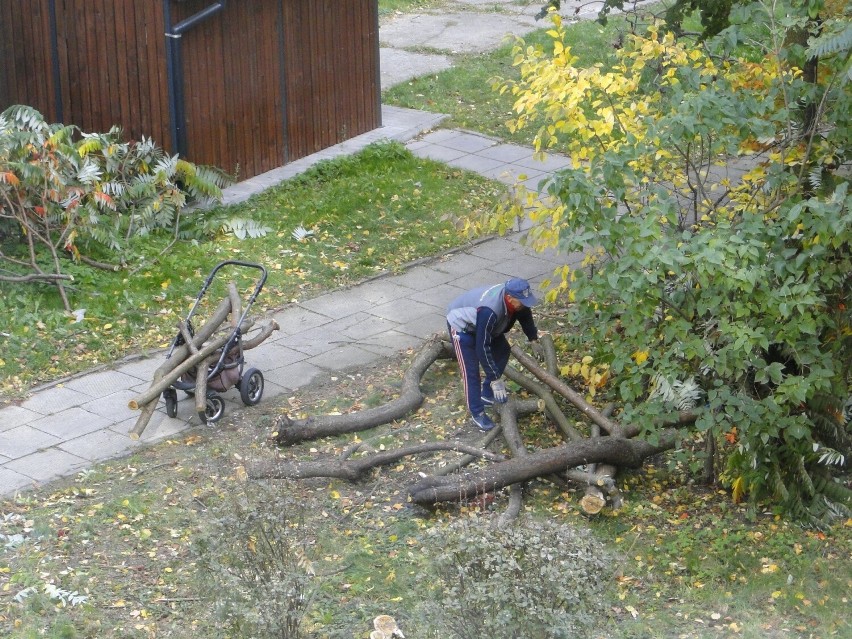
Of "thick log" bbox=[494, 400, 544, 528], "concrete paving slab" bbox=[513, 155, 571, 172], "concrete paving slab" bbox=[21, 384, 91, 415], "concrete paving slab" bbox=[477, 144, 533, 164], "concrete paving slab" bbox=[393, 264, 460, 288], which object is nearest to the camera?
"thick log" bbox=[494, 400, 544, 528]

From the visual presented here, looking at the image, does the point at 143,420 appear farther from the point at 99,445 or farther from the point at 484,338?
the point at 484,338

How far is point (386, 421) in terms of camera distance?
8.73 m

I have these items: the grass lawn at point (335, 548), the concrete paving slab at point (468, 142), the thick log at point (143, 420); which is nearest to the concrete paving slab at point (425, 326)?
the grass lawn at point (335, 548)

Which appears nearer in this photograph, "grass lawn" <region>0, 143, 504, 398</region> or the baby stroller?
the baby stroller

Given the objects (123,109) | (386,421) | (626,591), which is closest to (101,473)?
(386,421)

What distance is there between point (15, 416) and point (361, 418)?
9.07 feet

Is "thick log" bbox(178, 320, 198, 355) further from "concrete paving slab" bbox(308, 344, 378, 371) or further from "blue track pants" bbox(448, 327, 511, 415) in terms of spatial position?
"blue track pants" bbox(448, 327, 511, 415)

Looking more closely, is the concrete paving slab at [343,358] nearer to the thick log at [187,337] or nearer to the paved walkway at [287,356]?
the paved walkway at [287,356]

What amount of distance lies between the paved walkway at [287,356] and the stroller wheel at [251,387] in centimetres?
12

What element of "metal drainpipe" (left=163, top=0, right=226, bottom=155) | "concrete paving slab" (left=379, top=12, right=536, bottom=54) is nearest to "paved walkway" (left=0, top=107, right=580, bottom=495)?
"metal drainpipe" (left=163, top=0, right=226, bottom=155)

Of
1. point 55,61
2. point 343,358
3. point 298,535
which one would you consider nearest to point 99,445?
point 343,358

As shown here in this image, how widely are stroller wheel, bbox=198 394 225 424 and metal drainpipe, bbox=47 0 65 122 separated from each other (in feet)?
18.2

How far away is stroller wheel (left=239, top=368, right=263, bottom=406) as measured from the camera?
900 centimetres

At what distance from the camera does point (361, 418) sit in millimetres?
8617
